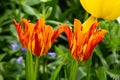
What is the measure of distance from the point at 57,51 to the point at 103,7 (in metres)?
0.50

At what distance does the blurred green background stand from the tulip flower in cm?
19

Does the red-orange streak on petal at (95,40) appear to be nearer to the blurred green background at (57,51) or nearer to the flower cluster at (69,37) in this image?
the flower cluster at (69,37)

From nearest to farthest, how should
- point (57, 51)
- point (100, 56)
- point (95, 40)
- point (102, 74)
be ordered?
point (95, 40)
point (102, 74)
point (57, 51)
point (100, 56)

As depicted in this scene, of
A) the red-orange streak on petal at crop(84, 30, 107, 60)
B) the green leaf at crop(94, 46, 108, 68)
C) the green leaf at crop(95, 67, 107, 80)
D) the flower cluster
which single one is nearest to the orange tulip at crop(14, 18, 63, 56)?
the flower cluster

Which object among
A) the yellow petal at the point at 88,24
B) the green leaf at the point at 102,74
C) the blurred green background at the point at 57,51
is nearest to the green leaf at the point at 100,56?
the blurred green background at the point at 57,51

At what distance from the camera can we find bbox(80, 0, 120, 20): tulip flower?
1.10 metres

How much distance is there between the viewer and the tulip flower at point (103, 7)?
1101mm

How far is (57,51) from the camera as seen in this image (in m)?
1.58

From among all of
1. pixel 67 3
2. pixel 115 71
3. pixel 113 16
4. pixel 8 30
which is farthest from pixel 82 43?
pixel 67 3

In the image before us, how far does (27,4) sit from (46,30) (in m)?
0.94

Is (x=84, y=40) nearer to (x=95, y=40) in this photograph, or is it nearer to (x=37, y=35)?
(x=95, y=40)

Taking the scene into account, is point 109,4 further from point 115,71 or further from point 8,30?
point 8,30

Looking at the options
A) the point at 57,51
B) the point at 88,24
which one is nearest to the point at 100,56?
the point at 57,51

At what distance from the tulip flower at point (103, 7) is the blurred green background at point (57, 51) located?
0.19 meters
